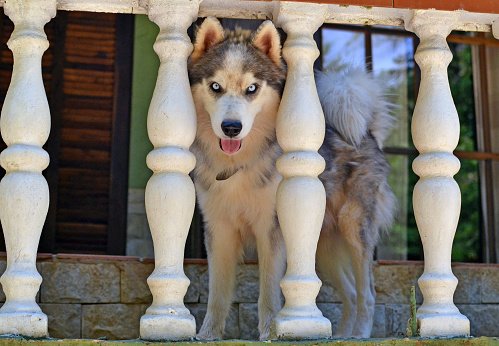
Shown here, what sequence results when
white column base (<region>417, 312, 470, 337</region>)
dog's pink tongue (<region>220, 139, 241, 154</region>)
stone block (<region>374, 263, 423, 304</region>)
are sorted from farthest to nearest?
1. stone block (<region>374, 263, 423, 304</region>)
2. dog's pink tongue (<region>220, 139, 241, 154</region>)
3. white column base (<region>417, 312, 470, 337</region>)

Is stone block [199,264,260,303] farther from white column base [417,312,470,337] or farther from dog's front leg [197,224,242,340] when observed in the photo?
white column base [417,312,470,337]

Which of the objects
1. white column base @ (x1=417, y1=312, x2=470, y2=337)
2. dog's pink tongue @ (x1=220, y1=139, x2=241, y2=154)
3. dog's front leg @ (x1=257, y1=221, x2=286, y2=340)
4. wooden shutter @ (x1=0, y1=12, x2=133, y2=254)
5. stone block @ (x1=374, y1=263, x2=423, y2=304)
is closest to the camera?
white column base @ (x1=417, y1=312, x2=470, y2=337)

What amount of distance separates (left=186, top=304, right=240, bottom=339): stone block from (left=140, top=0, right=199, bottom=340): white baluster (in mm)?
1829

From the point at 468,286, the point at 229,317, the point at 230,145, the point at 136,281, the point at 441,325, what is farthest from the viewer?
the point at 468,286

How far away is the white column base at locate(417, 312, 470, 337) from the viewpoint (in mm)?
3518

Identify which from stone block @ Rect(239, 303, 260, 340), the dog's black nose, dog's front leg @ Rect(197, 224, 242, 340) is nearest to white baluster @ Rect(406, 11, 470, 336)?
the dog's black nose

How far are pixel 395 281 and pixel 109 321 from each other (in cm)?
176

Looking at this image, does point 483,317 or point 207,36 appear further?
point 483,317

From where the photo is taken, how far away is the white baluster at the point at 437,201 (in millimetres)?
3553

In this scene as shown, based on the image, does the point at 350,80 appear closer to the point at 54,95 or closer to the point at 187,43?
the point at 187,43

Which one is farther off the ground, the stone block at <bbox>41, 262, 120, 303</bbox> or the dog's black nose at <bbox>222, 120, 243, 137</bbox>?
the dog's black nose at <bbox>222, 120, 243, 137</bbox>

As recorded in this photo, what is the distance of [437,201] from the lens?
357 centimetres

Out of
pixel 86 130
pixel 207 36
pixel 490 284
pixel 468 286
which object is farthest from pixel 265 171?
pixel 86 130

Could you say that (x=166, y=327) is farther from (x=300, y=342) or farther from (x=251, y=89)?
(x=251, y=89)
